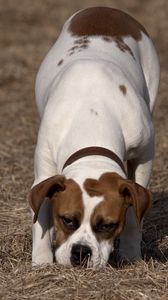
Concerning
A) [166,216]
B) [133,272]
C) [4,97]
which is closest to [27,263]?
[133,272]

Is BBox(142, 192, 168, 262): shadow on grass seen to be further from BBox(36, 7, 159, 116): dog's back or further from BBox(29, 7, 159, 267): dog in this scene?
BBox(36, 7, 159, 116): dog's back

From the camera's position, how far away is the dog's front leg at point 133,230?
22.8 feet

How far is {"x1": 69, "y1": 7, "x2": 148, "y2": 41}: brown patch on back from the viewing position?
770 centimetres

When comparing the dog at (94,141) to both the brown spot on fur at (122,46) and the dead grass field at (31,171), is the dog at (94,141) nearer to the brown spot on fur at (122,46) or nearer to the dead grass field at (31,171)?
the brown spot on fur at (122,46)

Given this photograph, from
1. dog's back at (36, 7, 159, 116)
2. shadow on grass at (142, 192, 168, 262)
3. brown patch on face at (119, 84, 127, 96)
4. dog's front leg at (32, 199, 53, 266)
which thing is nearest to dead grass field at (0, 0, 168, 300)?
shadow on grass at (142, 192, 168, 262)

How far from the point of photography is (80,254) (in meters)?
5.84

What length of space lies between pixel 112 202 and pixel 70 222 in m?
0.30

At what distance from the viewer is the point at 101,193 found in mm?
5930

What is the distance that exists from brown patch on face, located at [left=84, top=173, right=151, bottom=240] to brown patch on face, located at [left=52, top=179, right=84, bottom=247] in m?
0.08

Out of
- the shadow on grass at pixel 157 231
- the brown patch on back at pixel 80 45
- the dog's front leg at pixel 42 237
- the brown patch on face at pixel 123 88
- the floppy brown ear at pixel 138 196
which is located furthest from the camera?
the brown patch on back at pixel 80 45

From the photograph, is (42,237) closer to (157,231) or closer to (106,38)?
(157,231)

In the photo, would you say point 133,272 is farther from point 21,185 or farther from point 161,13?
point 161,13

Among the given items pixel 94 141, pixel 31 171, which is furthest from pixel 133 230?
pixel 31 171

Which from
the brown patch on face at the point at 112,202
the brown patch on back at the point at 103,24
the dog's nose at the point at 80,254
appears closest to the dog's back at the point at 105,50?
the brown patch on back at the point at 103,24
